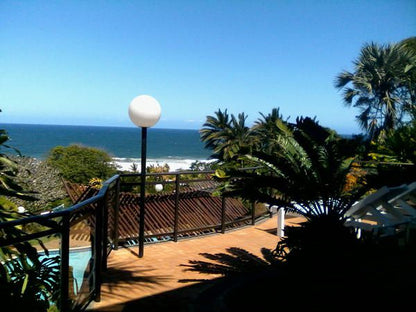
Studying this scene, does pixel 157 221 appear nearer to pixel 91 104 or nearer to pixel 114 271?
pixel 114 271

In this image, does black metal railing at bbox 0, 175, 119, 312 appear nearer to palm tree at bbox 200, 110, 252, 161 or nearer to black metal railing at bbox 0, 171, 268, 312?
black metal railing at bbox 0, 171, 268, 312

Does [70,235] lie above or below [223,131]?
below

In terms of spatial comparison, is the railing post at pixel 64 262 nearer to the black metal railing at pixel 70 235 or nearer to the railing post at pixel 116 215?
the black metal railing at pixel 70 235

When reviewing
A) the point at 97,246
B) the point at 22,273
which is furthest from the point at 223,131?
the point at 22,273

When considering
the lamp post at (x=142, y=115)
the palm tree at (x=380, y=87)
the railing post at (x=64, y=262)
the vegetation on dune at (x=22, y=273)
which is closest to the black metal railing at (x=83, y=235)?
the railing post at (x=64, y=262)

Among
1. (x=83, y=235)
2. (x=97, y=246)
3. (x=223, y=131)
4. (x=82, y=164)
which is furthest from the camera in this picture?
(x=223, y=131)

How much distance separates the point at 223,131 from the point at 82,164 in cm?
992

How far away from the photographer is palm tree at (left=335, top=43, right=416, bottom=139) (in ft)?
67.6

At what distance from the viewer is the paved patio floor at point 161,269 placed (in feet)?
13.3

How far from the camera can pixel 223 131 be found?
24812mm

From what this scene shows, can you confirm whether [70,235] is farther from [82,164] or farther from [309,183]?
[82,164]

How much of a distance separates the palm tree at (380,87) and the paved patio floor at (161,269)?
1648 cm

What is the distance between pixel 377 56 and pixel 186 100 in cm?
4037

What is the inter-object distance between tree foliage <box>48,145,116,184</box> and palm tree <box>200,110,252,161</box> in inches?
311
